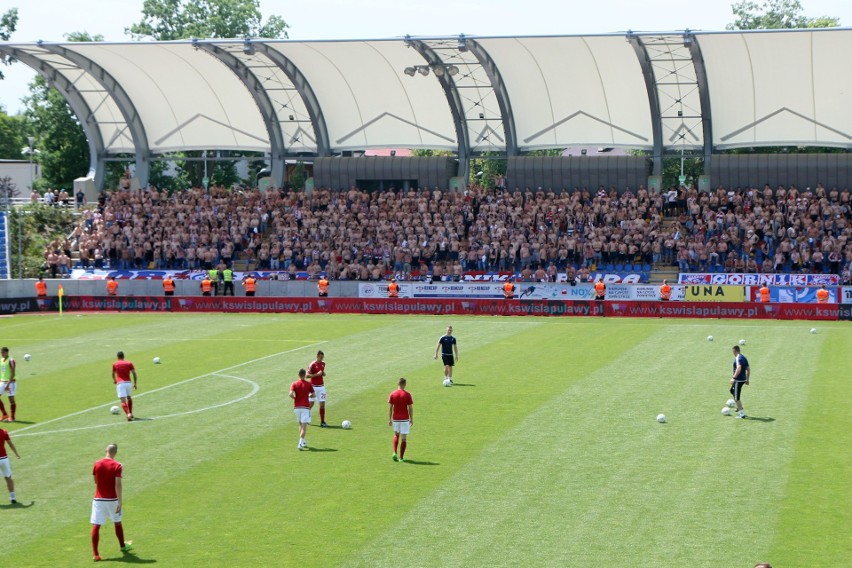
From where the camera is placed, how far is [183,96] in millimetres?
62750

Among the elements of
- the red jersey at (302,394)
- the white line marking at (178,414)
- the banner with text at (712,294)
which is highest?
the banner with text at (712,294)

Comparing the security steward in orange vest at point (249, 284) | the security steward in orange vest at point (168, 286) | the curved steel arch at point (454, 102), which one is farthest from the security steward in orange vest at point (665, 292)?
the security steward in orange vest at point (168, 286)

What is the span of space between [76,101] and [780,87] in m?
38.3

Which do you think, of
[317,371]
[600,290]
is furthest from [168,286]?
[317,371]

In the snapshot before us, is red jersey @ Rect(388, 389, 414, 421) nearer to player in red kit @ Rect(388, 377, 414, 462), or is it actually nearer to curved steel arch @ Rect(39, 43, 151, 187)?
player in red kit @ Rect(388, 377, 414, 462)

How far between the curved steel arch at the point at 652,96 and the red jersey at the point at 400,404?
3306cm

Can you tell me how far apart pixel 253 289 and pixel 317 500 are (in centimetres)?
3659

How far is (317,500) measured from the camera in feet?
62.1

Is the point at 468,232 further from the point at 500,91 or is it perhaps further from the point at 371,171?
the point at 371,171

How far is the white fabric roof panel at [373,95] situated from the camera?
56.1 m

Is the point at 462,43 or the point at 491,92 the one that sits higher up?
the point at 462,43

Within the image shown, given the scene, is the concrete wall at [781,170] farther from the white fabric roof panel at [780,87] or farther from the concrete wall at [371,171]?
the concrete wall at [371,171]

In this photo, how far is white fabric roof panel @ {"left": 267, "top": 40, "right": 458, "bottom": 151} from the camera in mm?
56125

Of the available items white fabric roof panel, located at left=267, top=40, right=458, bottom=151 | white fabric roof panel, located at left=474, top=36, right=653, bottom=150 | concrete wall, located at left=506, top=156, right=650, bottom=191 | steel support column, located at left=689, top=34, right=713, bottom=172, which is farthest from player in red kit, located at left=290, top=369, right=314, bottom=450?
concrete wall, located at left=506, top=156, right=650, bottom=191
